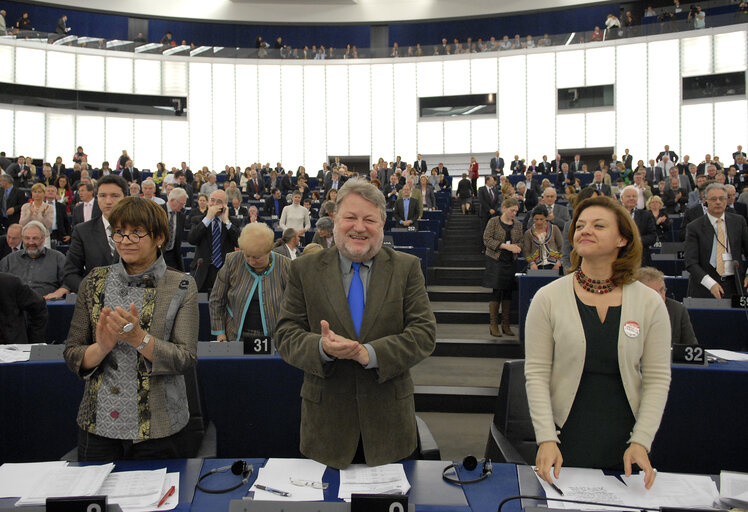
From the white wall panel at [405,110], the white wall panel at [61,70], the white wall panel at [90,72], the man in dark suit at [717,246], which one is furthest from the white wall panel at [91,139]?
the man in dark suit at [717,246]

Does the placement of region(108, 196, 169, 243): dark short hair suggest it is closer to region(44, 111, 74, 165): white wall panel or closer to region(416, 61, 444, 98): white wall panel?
region(44, 111, 74, 165): white wall panel

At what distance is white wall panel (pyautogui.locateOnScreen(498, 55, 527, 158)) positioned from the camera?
21.1m

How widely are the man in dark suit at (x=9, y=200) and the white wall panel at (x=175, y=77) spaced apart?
13816 millimetres

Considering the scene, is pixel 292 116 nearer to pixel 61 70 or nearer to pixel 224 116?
pixel 224 116

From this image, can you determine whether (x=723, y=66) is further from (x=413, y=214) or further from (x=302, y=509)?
(x=302, y=509)

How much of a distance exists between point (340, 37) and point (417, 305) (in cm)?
2424

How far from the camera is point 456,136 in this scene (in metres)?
22.1

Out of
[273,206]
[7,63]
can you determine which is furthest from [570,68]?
[7,63]

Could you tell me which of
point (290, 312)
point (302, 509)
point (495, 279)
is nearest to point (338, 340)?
point (290, 312)

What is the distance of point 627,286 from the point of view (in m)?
1.74

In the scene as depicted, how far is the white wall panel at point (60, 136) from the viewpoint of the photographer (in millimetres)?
20125

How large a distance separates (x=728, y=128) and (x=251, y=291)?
19530 mm

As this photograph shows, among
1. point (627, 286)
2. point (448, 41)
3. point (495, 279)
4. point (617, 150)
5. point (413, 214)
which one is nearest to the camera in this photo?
point (627, 286)

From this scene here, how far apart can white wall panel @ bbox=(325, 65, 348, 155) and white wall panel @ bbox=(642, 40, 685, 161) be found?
401 inches
